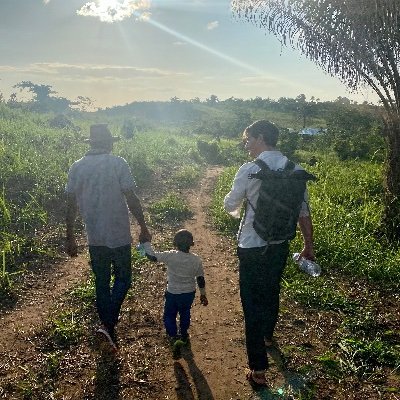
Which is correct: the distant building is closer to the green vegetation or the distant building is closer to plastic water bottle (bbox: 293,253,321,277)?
the green vegetation

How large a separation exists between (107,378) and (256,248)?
1.79m

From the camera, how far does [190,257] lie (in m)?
3.92

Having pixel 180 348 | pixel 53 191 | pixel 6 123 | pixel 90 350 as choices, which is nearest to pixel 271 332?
pixel 180 348

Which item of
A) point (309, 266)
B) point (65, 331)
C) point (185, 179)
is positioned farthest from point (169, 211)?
point (309, 266)

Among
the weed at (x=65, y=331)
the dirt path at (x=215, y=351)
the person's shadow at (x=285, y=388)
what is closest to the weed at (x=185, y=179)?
the dirt path at (x=215, y=351)

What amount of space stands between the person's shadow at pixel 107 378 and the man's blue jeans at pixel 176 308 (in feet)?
1.93

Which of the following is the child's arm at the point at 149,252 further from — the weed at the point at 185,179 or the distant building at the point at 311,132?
the distant building at the point at 311,132

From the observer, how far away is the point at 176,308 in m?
4.02

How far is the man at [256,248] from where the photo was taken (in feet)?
10.6

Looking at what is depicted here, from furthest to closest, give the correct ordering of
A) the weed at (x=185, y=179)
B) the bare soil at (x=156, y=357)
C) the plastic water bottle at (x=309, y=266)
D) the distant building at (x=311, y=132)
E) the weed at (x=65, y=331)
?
the distant building at (x=311, y=132), the weed at (x=185, y=179), the weed at (x=65, y=331), the bare soil at (x=156, y=357), the plastic water bottle at (x=309, y=266)

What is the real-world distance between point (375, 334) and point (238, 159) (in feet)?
66.1

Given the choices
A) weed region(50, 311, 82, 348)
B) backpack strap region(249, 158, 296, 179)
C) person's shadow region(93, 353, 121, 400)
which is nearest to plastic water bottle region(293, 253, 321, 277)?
backpack strap region(249, 158, 296, 179)

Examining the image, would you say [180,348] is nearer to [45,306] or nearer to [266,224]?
[266,224]

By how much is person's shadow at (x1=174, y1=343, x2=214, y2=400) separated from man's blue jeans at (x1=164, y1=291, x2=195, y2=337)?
279mm
